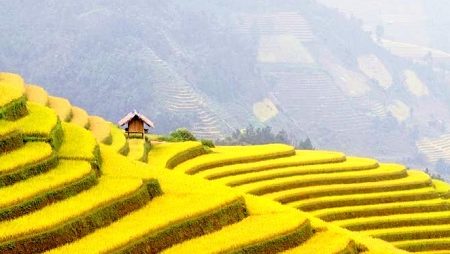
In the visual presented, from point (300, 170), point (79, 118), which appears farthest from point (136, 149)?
point (300, 170)

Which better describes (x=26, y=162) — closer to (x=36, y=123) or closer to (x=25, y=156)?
(x=25, y=156)

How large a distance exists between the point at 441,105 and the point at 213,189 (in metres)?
143

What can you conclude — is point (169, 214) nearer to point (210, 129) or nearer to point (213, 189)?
point (213, 189)

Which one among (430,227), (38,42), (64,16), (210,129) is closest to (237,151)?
(430,227)

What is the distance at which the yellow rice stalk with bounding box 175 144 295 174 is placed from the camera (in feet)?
78.4

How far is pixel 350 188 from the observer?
24594 mm

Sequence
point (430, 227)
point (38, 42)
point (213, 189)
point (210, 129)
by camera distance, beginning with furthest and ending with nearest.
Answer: point (38, 42)
point (210, 129)
point (430, 227)
point (213, 189)

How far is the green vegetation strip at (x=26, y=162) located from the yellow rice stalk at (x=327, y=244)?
15.3ft

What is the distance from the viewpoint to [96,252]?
11.6 m

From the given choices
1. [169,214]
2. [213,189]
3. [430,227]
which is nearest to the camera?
[169,214]

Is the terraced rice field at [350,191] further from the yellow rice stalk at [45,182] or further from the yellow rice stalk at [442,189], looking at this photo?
the yellow rice stalk at [45,182]

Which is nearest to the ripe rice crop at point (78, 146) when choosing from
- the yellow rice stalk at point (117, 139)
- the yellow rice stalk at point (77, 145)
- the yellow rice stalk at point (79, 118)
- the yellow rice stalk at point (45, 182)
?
the yellow rice stalk at point (77, 145)

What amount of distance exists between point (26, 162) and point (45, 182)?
0.69m

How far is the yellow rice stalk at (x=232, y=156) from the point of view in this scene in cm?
2391
